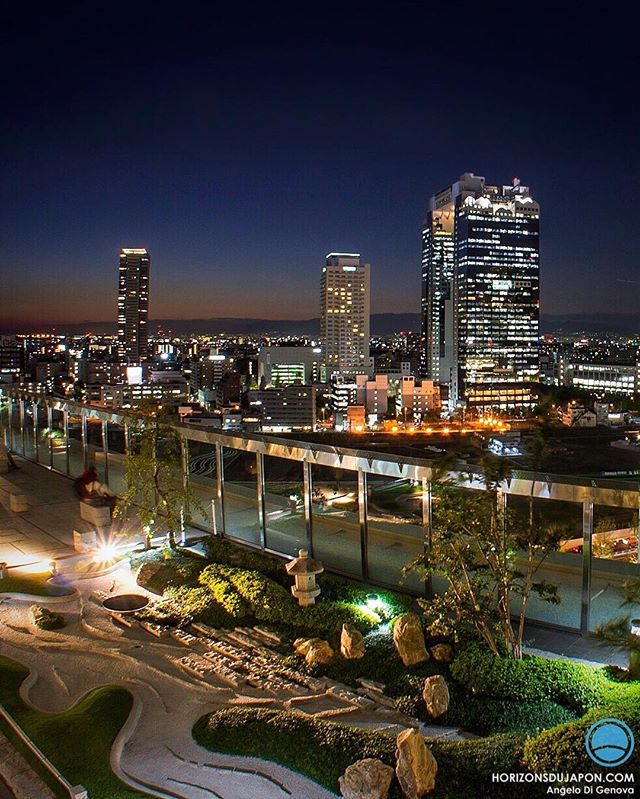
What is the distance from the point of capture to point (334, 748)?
4.67 meters

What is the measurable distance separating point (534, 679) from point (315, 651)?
1.89 metres

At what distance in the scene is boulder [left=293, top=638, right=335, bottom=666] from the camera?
604cm

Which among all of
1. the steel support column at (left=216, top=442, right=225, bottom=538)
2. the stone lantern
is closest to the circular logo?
the stone lantern

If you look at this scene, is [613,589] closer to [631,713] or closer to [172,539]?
[631,713]

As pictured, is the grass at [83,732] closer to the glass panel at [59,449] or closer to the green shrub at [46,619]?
the green shrub at [46,619]

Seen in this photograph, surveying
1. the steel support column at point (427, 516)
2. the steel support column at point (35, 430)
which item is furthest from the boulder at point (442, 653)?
the steel support column at point (35, 430)

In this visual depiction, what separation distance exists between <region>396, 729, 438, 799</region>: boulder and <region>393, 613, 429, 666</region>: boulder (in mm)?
1686

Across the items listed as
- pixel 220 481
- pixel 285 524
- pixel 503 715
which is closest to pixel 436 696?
pixel 503 715

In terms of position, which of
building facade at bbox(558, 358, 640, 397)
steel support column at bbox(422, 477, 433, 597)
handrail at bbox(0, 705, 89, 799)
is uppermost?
steel support column at bbox(422, 477, 433, 597)

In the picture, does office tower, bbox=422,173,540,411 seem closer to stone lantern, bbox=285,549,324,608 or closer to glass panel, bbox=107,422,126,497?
glass panel, bbox=107,422,126,497

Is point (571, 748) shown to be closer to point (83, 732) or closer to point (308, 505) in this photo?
point (83, 732)

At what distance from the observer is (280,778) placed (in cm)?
451

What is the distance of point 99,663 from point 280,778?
269 cm

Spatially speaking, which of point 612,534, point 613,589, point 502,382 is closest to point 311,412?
point 502,382
